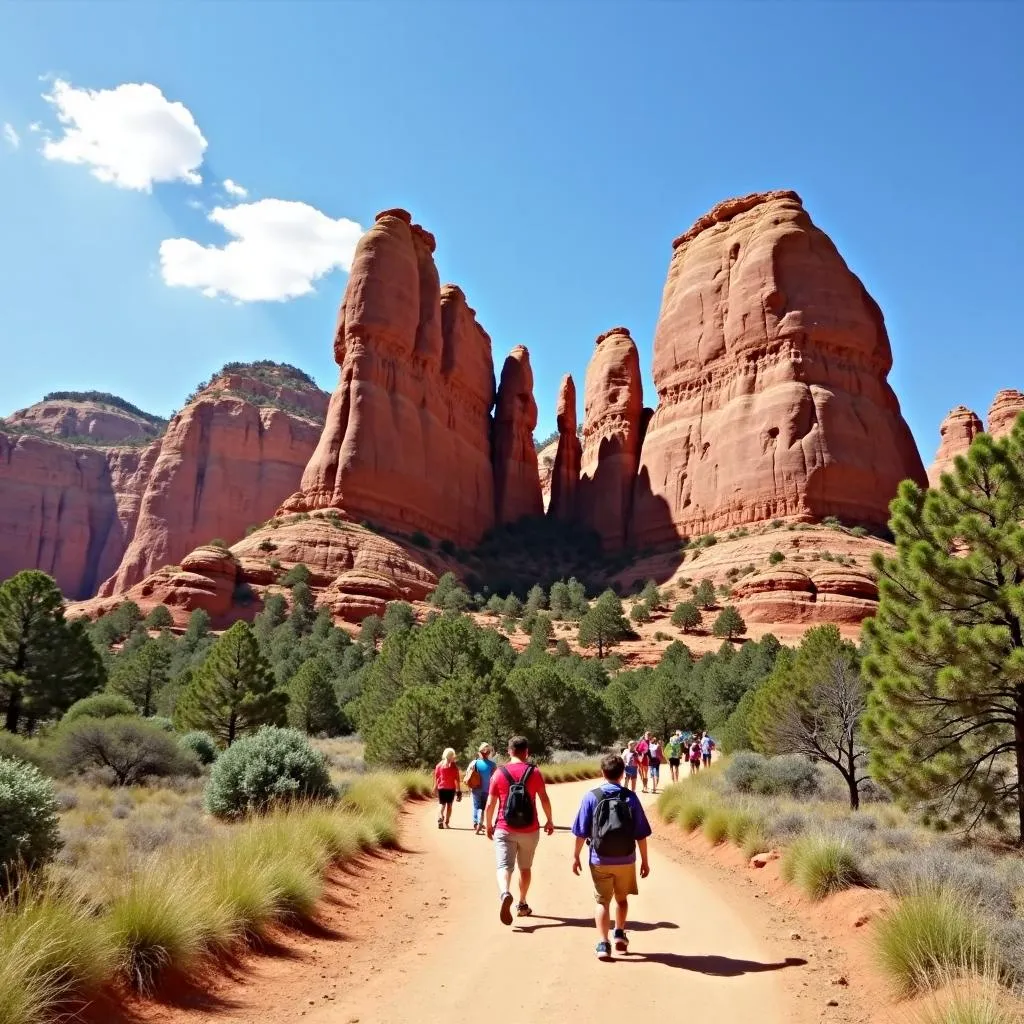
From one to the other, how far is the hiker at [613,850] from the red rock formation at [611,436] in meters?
81.0

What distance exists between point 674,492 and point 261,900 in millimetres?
77168

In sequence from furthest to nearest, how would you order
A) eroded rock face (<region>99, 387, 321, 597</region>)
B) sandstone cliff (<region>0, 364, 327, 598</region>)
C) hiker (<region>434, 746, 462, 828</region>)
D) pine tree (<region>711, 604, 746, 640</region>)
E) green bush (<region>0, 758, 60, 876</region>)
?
1. sandstone cliff (<region>0, 364, 327, 598</region>)
2. eroded rock face (<region>99, 387, 321, 597</region>)
3. pine tree (<region>711, 604, 746, 640</region>)
4. hiker (<region>434, 746, 462, 828</region>)
5. green bush (<region>0, 758, 60, 876</region>)

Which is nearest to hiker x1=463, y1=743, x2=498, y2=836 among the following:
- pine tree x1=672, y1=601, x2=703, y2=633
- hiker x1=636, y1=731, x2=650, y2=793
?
hiker x1=636, y1=731, x2=650, y2=793

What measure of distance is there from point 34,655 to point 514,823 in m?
29.7

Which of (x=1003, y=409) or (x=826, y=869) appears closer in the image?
(x=826, y=869)

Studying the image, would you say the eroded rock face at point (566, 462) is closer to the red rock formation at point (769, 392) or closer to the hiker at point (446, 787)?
the red rock formation at point (769, 392)

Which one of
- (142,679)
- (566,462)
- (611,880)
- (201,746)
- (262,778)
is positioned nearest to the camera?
(611,880)

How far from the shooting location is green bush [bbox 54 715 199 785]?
69.6ft

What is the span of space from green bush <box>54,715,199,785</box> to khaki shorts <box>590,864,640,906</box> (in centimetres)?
1797

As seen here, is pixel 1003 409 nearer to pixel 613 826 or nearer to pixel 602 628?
pixel 602 628

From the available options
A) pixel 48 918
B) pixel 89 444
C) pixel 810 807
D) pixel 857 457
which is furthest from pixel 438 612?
pixel 89 444

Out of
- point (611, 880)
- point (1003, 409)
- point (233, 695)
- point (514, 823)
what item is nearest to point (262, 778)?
point (514, 823)

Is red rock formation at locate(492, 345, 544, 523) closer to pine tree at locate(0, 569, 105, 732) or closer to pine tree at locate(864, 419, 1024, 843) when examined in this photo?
pine tree at locate(0, 569, 105, 732)

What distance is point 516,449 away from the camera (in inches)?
3932
